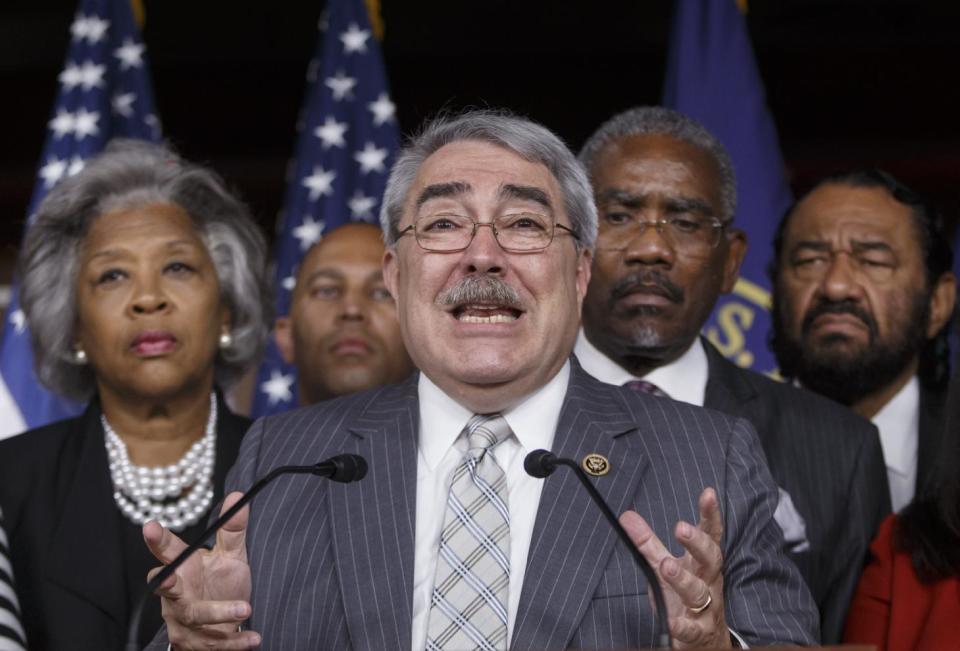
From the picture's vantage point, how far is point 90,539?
2900 mm

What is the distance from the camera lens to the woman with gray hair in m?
2.86

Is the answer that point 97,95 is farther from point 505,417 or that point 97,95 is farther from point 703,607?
point 703,607

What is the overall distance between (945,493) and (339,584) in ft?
3.93

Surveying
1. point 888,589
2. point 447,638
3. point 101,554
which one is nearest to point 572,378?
point 447,638

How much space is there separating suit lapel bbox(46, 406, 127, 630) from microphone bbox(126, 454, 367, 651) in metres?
0.82

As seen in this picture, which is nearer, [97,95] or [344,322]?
[344,322]

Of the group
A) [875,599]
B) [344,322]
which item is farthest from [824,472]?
[344,322]

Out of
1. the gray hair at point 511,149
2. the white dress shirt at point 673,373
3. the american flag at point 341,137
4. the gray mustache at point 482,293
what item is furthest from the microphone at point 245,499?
the american flag at point 341,137

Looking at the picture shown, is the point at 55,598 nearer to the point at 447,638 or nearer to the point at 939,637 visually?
the point at 447,638

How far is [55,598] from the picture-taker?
9.23ft

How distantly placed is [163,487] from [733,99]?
7.04ft

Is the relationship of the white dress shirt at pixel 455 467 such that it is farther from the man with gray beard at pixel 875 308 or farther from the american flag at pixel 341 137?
the american flag at pixel 341 137

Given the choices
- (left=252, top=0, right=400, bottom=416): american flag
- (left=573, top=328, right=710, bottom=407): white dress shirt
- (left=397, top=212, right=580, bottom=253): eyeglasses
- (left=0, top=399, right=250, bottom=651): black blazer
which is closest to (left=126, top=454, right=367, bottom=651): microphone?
(left=397, top=212, right=580, bottom=253): eyeglasses

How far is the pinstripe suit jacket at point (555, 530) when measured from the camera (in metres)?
2.16
